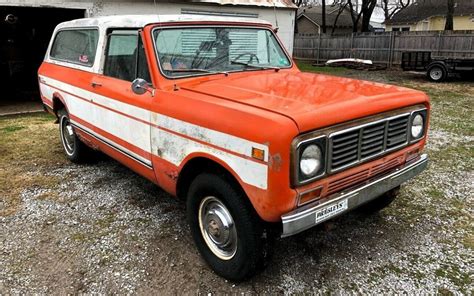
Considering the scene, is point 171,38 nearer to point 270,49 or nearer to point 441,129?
point 270,49

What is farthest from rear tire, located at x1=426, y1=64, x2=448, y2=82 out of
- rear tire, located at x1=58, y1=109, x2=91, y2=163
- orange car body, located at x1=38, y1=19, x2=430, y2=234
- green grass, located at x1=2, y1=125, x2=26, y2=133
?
green grass, located at x1=2, y1=125, x2=26, y2=133

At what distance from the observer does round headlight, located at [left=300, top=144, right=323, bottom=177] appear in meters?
2.53

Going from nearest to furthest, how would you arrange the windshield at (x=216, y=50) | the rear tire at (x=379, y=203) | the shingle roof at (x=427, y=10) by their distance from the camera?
the windshield at (x=216, y=50) → the rear tire at (x=379, y=203) → the shingle roof at (x=427, y=10)

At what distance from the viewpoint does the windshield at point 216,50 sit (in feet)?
11.8

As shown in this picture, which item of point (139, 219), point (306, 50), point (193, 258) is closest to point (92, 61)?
point (139, 219)

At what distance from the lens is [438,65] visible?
1480 cm

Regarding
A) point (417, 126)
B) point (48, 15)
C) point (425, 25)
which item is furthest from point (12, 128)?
point (425, 25)

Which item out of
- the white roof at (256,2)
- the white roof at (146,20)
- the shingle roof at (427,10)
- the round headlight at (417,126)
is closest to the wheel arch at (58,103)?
the white roof at (146,20)

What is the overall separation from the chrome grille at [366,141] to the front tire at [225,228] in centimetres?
68

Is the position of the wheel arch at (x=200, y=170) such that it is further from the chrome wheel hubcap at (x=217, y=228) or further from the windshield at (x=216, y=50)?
the windshield at (x=216, y=50)

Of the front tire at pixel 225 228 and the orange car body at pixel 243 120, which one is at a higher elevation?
the orange car body at pixel 243 120

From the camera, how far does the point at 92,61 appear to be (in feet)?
15.0

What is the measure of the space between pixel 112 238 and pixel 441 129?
653 cm

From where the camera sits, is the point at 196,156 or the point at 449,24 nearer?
the point at 196,156
